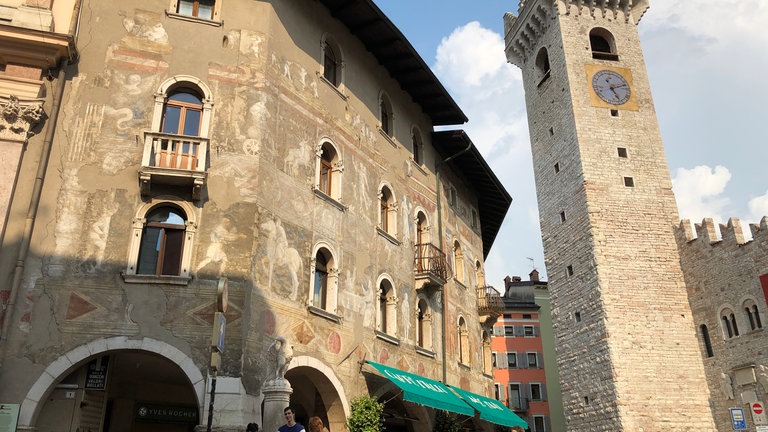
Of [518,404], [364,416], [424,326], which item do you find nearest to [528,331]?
[518,404]

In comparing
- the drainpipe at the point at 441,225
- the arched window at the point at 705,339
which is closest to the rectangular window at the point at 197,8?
the drainpipe at the point at 441,225

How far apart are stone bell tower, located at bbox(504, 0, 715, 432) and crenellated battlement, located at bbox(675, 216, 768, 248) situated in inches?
25.5

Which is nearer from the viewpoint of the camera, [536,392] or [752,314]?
[752,314]

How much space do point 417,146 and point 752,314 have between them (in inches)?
591

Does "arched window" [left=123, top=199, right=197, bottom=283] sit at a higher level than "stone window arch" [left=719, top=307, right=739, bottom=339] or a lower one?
lower

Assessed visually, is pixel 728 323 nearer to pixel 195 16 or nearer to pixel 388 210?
pixel 388 210

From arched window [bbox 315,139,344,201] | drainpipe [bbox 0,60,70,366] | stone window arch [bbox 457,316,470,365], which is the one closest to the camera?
drainpipe [bbox 0,60,70,366]

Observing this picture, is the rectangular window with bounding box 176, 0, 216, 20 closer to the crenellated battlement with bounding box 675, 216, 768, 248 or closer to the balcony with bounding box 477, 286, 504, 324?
the balcony with bounding box 477, 286, 504, 324

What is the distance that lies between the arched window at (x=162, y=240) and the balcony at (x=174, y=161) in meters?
0.42

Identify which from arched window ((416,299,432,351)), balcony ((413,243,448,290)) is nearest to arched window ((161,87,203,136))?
→ balcony ((413,243,448,290))

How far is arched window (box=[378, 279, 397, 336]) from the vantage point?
17.0 meters

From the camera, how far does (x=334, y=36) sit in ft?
57.0

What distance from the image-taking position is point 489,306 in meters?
23.7

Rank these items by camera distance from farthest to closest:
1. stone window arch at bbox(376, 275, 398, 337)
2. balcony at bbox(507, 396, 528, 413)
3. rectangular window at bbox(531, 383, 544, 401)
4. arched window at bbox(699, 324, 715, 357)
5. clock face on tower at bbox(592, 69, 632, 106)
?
rectangular window at bbox(531, 383, 544, 401) → balcony at bbox(507, 396, 528, 413) → clock face on tower at bbox(592, 69, 632, 106) → arched window at bbox(699, 324, 715, 357) → stone window arch at bbox(376, 275, 398, 337)
